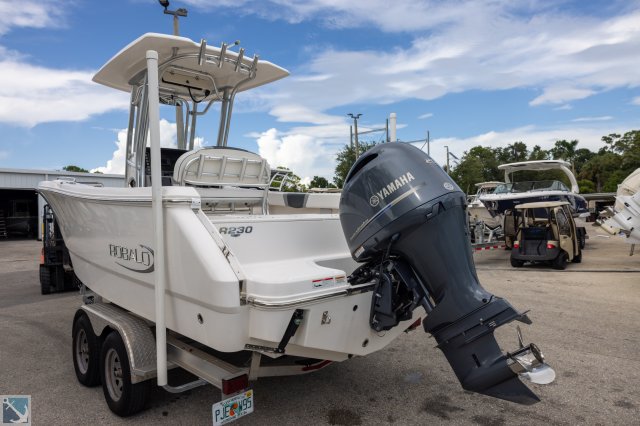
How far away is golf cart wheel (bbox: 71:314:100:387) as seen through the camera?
3.92 m

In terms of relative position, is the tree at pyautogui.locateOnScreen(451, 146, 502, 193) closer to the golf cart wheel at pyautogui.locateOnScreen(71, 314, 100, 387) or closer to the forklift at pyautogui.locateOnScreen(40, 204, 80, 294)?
the forklift at pyautogui.locateOnScreen(40, 204, 80, 294)

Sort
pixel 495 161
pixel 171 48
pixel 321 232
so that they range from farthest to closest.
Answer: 1. pixel 495 161
2. pixel 171 48
3. pixel 321 232

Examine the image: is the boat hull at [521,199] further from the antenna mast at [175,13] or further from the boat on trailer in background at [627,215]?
the antenna mast at [175,13]

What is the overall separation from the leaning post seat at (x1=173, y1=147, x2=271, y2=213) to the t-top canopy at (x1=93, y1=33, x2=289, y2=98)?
955 mm

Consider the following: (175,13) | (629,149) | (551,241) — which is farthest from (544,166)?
(629,149)

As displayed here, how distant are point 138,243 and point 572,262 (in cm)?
1167

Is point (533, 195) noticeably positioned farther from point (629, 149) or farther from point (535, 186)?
point (629, 149)

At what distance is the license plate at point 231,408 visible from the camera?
2.75 metres

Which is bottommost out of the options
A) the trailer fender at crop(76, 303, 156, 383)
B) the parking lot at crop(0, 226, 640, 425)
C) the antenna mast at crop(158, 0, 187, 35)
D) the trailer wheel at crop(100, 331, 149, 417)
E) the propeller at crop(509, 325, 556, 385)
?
the parking lot at crop(0, 226, 640, 425)

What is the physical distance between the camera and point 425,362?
4.55 m

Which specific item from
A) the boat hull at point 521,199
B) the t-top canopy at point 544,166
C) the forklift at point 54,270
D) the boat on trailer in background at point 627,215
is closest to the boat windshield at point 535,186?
the boat hull at point 521,199

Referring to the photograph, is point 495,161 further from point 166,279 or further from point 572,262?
point 166,279

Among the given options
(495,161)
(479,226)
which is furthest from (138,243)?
(495,161)

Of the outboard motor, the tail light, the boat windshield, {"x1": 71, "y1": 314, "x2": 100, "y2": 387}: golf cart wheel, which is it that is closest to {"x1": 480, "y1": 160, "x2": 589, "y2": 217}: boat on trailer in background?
the boat windshield
